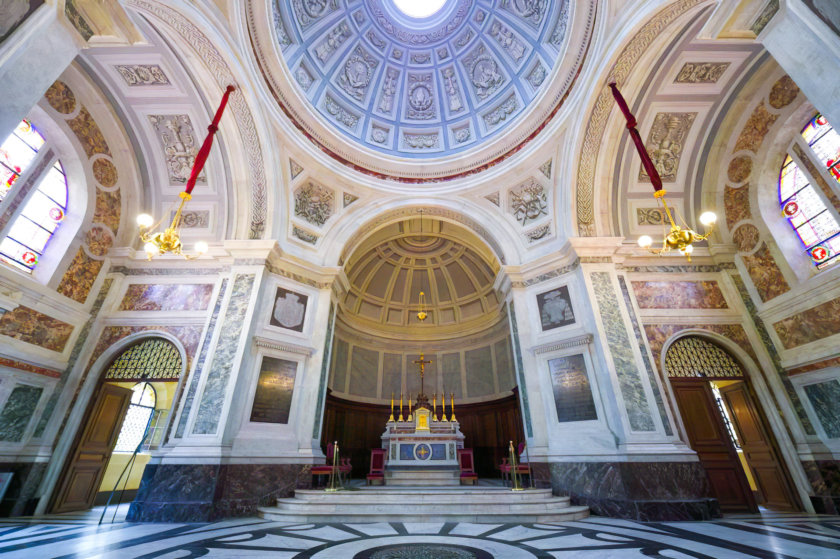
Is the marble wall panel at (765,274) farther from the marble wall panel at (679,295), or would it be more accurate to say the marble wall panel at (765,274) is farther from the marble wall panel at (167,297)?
the marble wall panel at (167,297)

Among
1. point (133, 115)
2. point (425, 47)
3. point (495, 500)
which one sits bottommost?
point (495, 500)

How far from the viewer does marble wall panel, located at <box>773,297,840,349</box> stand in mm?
6883

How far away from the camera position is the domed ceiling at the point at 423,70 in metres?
10.1

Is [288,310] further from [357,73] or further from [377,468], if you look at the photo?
[357,73]

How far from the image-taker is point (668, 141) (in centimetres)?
886

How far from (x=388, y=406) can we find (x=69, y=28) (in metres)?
13.3

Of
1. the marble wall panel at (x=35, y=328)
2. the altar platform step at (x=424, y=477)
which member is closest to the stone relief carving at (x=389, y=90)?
the marble wall panel at (x=35, y=328)

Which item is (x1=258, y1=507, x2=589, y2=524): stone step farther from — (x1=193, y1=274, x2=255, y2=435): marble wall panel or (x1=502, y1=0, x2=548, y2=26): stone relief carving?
(x1=502, y1=0, x2=548, y2=26): stone relief carving

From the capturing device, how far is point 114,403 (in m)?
8.20

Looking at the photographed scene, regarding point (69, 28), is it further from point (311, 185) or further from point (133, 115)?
point (311, 185)

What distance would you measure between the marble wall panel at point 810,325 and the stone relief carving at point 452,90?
11448 mm

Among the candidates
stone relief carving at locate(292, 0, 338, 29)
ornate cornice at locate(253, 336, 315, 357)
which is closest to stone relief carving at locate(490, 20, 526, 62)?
stone relief carving at locate(292, 0, 338, 29)

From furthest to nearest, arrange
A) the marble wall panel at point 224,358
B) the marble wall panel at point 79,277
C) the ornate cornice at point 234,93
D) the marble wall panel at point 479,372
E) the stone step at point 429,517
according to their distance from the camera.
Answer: the marble wall panel at point 479,372 < the marble wall panel at point 79,277 < the marble wall panel at point 224,358 < the ornate cornice at point 234,93 < the stone step at point 429,517

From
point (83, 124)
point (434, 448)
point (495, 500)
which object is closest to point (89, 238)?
point (83, 124)
